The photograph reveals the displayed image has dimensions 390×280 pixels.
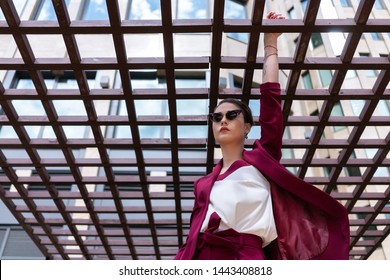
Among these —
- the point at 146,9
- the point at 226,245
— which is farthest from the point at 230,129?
the point at 146,9

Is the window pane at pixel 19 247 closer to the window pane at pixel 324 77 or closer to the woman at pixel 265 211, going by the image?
the woman at pixel 265 211

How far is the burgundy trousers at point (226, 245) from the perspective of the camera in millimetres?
1405

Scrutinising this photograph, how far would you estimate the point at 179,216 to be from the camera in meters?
3.96

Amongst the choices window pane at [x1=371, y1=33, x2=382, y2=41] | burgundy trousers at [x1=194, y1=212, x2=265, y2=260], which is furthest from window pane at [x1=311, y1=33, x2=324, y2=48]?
burgundy trousers at [x1=194, y1=212, x2=265, y2=260]

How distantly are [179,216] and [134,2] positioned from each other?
244cm

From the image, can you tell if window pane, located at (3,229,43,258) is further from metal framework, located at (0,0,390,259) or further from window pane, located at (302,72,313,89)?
window pane, located at (302,72,313,89)

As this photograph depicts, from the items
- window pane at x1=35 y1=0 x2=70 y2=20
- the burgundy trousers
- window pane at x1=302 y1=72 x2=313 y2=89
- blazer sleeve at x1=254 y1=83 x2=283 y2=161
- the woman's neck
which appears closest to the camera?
the burgundy trousers

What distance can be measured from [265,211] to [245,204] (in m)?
0.11

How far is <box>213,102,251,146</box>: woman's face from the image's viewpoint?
1.79 m

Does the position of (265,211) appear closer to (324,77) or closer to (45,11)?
(45,11)

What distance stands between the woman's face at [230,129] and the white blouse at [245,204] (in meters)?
0.21

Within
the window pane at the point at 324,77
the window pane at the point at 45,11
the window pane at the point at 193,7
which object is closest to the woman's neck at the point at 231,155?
the window pane at the point at 45,11

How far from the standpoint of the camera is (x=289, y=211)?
156 cm
